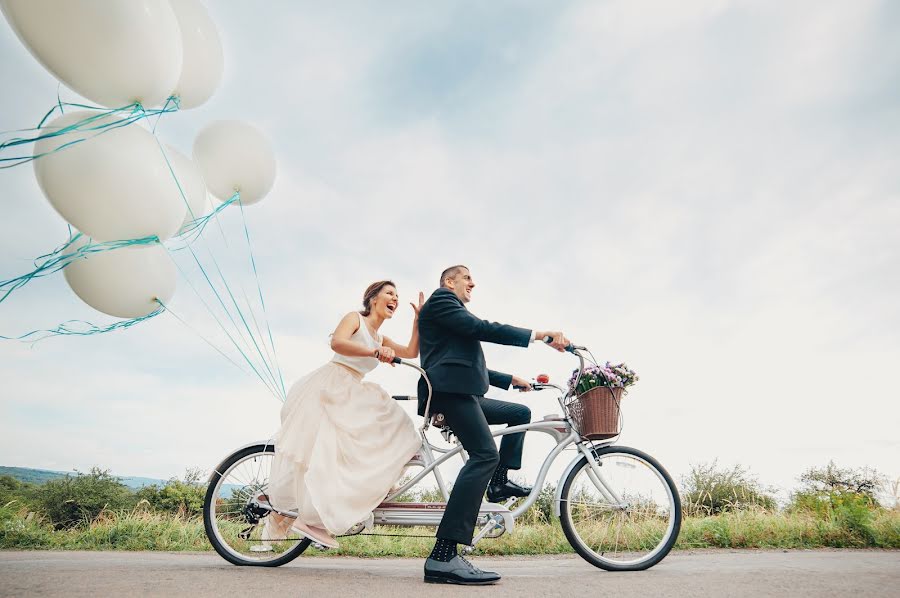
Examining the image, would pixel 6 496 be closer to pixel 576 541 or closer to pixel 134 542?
pixel 134 542

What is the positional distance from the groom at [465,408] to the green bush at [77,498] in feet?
18.0

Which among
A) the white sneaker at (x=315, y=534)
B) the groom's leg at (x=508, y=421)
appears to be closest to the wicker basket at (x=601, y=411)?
the groom's leg at (x=508, y=421)

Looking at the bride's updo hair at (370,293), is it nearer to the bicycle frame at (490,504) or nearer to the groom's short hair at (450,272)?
the groom's short hair at (450,272)

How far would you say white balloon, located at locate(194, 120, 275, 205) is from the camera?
5.03m

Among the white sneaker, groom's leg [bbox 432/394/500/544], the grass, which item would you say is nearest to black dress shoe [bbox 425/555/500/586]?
groom's leg [bbox 432/394/500/544]

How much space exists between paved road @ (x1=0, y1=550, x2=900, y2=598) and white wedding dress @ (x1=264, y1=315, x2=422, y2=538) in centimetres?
39

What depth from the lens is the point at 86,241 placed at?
4176mm

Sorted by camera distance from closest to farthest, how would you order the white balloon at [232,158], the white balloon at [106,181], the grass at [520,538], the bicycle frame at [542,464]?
the white balloon at [106,181]
the bicycle frame at [542,464]
the white balloon at [232,158]
the grass at [520,538]

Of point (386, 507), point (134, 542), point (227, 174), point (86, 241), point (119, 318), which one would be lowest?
point (134, 542)

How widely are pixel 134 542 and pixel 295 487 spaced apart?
112 inches

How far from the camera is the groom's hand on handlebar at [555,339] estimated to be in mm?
3691

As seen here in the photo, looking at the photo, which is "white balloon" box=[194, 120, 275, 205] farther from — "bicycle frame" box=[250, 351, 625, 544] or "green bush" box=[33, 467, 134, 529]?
"green bush" box=[33, 467, 134, 529]

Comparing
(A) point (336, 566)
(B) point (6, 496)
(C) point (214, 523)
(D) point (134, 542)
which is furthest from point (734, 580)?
(B) point (6, 496)

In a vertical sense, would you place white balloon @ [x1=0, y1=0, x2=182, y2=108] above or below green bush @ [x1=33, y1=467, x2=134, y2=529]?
above
